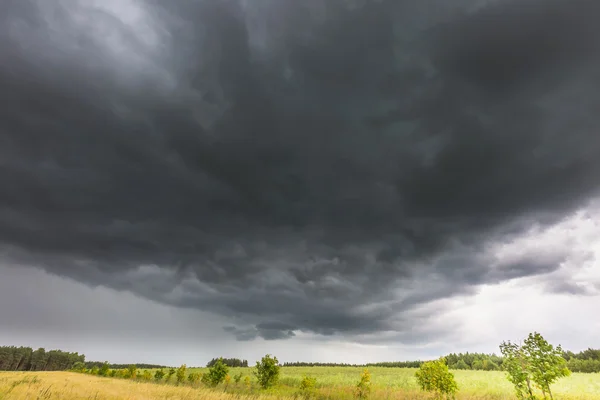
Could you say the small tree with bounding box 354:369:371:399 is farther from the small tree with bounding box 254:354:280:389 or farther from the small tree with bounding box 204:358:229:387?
the small tree with bounding box 204:358:229:387

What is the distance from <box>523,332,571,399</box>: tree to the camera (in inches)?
785

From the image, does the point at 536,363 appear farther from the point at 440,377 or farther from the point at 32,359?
the point at 32,359

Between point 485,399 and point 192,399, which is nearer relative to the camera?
→ point 192,399

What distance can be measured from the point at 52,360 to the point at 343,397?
195014 millimetres

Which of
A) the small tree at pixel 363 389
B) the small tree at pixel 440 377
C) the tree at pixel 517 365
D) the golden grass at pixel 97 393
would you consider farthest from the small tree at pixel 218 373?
the tree at pixel 517 365

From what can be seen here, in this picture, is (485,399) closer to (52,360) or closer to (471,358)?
(471,358)

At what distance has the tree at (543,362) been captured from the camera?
19.9m

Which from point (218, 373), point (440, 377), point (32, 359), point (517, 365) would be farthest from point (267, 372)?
point (32, 359)

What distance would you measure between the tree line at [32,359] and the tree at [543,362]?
20173 cm

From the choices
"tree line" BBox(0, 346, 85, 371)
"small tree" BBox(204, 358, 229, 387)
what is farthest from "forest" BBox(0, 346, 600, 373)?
"small tree" BBox(204, 358, 229, 387)

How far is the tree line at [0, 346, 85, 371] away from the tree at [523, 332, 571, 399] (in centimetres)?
20173

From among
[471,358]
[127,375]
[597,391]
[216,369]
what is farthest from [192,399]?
[471,358]

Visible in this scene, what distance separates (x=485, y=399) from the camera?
1375 inches

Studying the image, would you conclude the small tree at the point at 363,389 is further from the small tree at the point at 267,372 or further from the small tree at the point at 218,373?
the small tree at the point at 218,373
